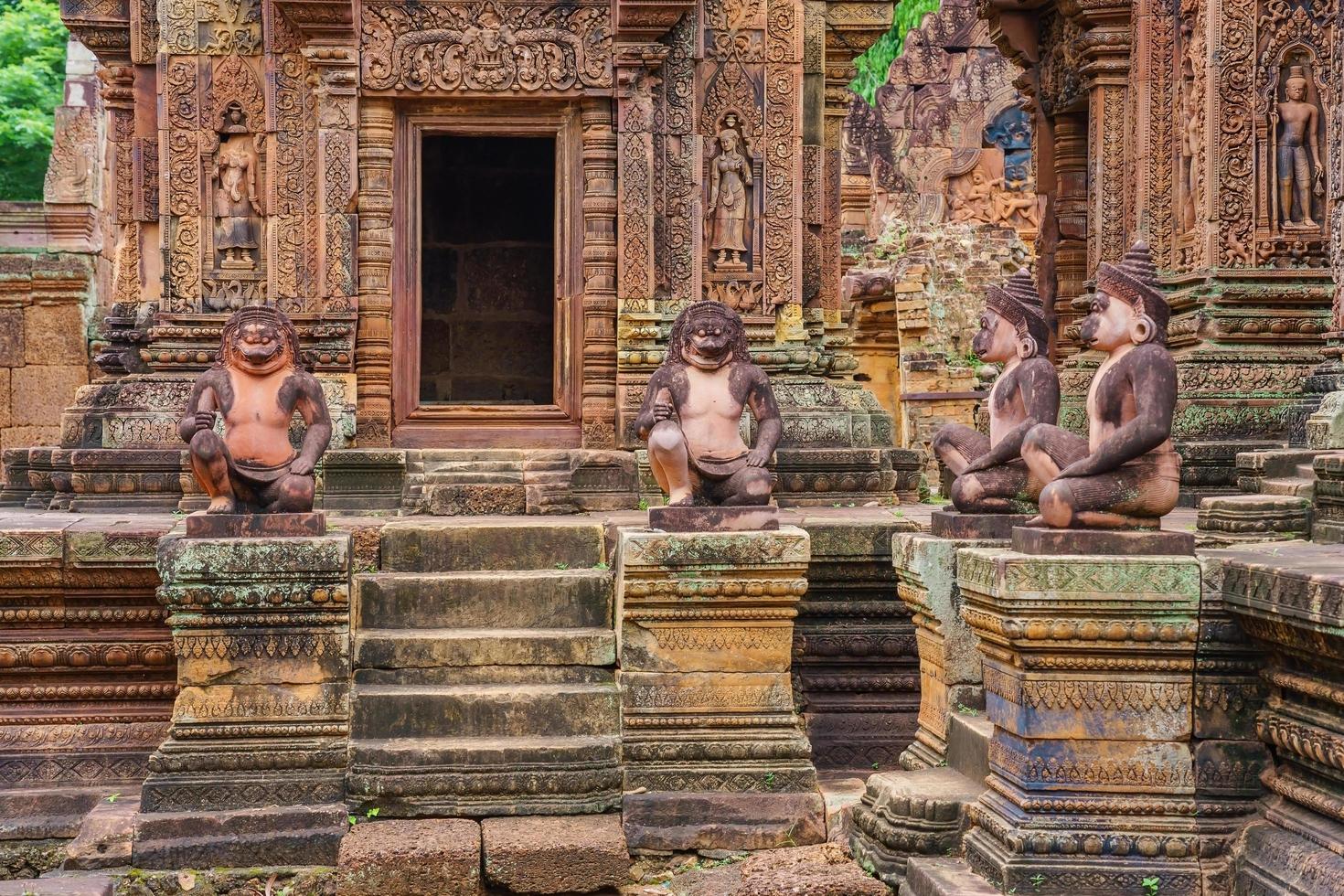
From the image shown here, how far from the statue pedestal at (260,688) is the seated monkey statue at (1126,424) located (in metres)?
2.85

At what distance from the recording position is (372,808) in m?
6.31

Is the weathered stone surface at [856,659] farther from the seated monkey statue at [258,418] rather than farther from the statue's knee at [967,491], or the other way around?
the seated monkey statue at [258,418]

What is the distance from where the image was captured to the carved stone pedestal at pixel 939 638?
20.3ft

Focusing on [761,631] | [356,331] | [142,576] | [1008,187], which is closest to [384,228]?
[356,331]

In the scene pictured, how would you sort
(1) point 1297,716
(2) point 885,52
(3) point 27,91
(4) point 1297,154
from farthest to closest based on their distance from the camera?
(2) point 885,52, (3) point 27,91, (4) point 1297,154, (1) point 1297,716

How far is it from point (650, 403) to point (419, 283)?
3.18 metres

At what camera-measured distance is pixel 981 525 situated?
6.21 meters

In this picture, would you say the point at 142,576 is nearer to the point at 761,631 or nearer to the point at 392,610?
the point at 392,610

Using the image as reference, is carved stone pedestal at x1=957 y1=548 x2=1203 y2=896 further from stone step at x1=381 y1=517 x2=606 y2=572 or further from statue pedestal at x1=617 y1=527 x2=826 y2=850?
stone step at x1=381 y1=517 x2=606 y2=572

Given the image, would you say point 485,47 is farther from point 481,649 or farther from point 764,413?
point 481,649

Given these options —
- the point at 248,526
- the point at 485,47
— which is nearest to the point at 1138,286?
the point at 248,526

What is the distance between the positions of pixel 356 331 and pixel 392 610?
275cm

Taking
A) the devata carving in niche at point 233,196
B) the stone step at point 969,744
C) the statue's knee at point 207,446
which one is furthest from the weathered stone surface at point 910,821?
the devata carving in niche at point 233,196

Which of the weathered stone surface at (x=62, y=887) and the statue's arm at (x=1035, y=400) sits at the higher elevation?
the statue's arm at (x=1035, y=400)
